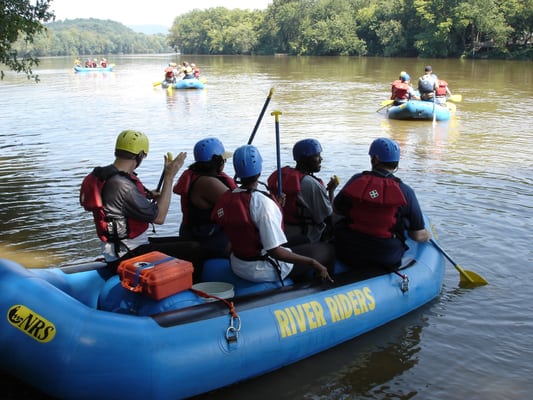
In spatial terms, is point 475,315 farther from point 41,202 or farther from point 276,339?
point 41,202

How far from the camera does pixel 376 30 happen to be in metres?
60.5

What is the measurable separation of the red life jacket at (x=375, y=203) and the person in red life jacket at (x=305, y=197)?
23 cm

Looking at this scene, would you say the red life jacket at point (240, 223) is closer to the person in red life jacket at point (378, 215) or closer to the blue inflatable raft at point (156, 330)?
the blue inflatable raft at point (156, 330)

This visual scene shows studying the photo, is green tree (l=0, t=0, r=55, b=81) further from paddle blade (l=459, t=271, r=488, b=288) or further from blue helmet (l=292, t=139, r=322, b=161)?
paddle blade (l=459, t=271, r=488, b=288)

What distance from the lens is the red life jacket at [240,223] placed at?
154 inches

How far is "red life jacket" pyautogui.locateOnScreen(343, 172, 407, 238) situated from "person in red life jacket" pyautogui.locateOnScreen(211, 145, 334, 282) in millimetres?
657

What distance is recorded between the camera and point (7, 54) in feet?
30.4

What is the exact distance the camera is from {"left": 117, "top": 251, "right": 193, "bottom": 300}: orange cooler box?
3717 mm

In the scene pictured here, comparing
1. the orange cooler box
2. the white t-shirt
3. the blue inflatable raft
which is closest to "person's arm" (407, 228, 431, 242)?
the blue inflatable raft

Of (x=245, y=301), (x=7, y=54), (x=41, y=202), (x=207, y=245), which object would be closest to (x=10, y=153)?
(x=7, y=54)

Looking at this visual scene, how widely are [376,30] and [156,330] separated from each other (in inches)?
2400

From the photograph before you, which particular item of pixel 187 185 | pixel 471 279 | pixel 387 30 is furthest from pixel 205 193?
pixel 387 30

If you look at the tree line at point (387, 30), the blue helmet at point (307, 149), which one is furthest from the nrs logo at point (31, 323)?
the tree line at point (387, 30)

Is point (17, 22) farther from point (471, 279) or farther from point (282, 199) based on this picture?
point (471, 279)
